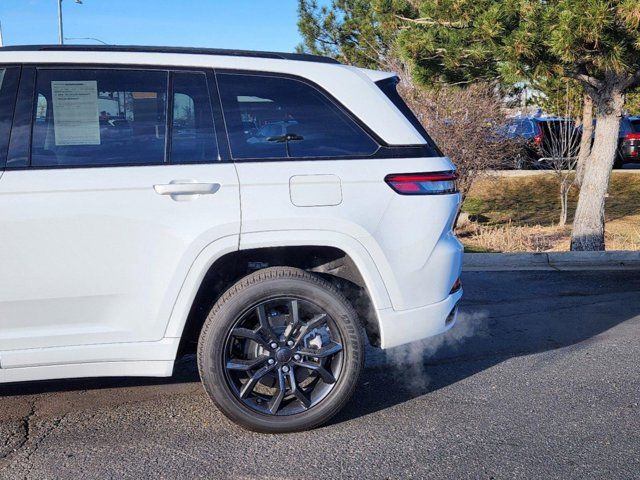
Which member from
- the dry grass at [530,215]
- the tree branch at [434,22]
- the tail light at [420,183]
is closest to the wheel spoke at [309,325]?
the tail light at [420,183]

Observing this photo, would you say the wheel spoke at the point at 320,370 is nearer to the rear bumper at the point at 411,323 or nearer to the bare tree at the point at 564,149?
the rear bumper at the point at 411,323

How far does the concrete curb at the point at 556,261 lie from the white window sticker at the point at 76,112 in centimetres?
547

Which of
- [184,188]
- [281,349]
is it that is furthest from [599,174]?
[184,188]

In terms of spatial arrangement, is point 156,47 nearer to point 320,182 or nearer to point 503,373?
point 320,182

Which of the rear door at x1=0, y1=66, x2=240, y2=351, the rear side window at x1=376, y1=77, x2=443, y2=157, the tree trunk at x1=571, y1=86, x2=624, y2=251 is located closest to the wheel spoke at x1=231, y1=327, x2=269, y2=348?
the rear door at x1=0, y1=66, x2=240, y2=351

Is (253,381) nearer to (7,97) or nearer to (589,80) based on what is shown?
(7,97)

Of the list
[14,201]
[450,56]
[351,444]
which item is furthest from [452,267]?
[450,56]

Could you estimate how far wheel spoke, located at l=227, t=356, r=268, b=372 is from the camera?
3920 millimetres

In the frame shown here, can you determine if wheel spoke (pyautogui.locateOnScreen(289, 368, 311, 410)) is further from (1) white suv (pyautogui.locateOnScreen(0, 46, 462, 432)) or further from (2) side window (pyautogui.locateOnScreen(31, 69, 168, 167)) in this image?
(2) side window (pyautogui.locateOnScreen(31, 69, 168, 167))

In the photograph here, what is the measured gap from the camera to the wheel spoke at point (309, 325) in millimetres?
3980

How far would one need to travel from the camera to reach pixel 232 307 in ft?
12.6

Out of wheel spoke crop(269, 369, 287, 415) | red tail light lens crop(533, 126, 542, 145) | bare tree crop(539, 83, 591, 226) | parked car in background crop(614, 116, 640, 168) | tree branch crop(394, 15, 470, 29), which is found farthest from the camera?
parked car in background crop(614, 116, 640, 168)

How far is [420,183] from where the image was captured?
4078 millimetres

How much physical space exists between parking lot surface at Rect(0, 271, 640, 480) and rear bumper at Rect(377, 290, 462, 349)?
0.48m
